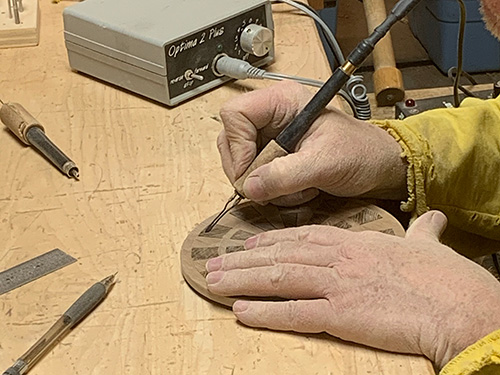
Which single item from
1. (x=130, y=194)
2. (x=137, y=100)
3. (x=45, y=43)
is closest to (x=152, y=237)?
(x=130, y=194)

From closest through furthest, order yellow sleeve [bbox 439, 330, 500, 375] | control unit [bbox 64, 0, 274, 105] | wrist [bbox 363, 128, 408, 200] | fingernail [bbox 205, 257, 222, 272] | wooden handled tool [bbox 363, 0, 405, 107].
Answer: yellow sleeve [bbox 439, 330, 500, 375] < fingernail [bbox 205, 257, 222, 272] < wrist [bbox 363, 128, 408, 200] < control unit [bbox 64, 0, 274, 105] < wooden handled tool [bbox 363, 0, 405, 107]

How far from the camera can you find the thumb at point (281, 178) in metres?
0.73

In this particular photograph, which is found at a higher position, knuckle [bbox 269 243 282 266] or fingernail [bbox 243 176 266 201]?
fingernail [bbox 243 176 266 201]

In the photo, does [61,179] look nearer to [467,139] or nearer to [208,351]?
[208,351]

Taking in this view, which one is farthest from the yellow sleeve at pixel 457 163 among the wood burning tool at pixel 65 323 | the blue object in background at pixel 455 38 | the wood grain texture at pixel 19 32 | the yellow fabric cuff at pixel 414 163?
the blue object in background at pixel 455 38

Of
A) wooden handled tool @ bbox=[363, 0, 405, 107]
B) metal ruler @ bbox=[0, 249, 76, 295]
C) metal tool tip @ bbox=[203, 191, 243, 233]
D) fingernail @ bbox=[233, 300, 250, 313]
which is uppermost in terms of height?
fingernail @ bbox=[233, 300, 250, 313]

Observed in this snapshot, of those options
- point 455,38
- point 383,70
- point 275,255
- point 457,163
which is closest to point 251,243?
point 275,255

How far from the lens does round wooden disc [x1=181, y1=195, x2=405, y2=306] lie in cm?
72

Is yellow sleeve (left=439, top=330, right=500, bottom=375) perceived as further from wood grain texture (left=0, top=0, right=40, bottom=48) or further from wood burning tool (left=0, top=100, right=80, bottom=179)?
wood grain texture (left=0, top=0, right=40, bottom=48)

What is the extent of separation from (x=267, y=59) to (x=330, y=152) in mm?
365

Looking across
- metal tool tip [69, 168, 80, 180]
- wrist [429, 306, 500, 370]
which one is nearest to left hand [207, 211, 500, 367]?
wrist [429, 306, 500, 370]

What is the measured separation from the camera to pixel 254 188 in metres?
0.74

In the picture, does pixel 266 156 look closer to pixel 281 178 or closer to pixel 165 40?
pixel 281 178

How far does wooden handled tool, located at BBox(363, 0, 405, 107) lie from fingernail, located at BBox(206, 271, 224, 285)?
3.47ft
